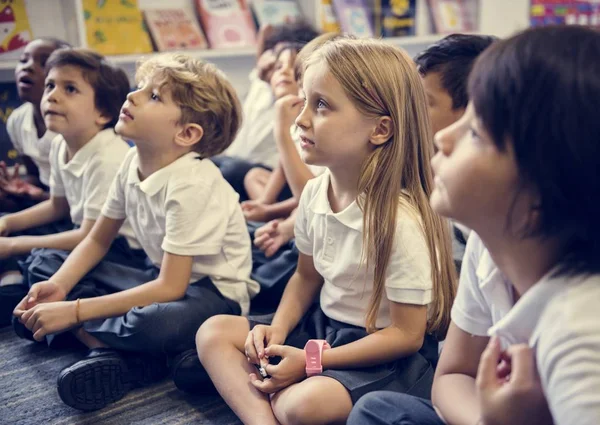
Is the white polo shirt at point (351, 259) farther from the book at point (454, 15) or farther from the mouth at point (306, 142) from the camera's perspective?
the book at point (454, 15)

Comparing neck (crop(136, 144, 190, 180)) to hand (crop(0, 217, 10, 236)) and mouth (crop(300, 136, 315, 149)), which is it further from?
hand (crop(0, 217, 10, 236))

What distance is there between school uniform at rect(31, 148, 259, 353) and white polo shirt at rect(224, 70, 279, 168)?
79 cm

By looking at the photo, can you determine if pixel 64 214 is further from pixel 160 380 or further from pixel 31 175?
pixel 160 380

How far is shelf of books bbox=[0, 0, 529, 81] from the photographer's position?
7.65 ft

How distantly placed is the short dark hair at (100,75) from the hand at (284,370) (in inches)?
35.2

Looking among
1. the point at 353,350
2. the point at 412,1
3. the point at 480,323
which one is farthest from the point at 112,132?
the point at 412,1

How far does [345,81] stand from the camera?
105 cm

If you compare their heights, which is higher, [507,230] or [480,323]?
[507,230]

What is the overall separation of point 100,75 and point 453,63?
858 mm

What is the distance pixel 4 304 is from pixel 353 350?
3.03 ft

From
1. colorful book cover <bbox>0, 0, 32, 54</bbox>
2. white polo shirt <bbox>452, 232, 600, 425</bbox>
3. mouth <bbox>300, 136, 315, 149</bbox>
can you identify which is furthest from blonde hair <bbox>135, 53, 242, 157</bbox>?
colorful book cover <bbox>0, 0, 32, 54</bbox>

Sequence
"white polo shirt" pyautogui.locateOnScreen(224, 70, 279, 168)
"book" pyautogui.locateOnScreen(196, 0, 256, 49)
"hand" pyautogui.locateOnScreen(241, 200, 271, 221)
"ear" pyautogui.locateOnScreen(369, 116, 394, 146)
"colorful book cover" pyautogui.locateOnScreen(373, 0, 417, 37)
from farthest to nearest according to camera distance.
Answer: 1. "colorful book cover" pyautogui.locateOnScreen(373, 0, 417, 37)
2. "book" pyautogui.locateOnScreen(196, 0, 256, 49)
3. "white polo shirt" pyautogui.locateOnScreen(224, 70, 279, 168)
4. "hand" pyautogui.locateOnScreen(241, 200, 271, 221)
5. "ear" pyautogui.locateOnScreen(369, 116, 394, 146)

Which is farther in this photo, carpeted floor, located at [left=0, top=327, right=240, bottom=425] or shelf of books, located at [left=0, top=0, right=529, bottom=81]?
shelf of books, located at [left=0, top=0, right=529, bottom=81]

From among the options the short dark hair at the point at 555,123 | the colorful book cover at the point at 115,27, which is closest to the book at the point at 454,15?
the colorful book cover at the point at 115,27
